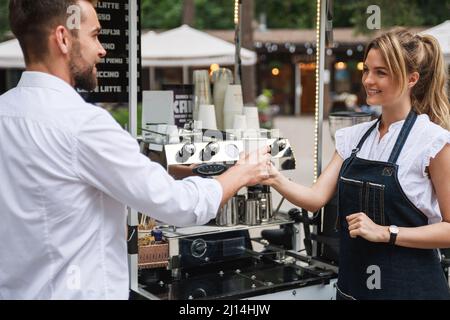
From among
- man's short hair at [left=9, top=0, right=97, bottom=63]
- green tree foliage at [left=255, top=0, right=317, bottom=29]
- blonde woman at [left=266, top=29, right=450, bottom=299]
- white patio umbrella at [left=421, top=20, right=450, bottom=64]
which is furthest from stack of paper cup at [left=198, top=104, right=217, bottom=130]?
green tree foliage at [left=255, top=0, right=317, bottom=29]

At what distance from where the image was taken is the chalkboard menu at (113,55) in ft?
11.9

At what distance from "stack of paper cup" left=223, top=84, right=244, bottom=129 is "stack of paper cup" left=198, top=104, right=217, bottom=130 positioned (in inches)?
3.4

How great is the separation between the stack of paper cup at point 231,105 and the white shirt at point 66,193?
1.60 m

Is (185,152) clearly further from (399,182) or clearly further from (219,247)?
(399,182)

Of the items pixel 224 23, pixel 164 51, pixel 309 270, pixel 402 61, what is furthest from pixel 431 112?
pixel 224 23

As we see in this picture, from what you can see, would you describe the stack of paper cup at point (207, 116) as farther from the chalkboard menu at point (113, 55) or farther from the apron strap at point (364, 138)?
the apron strap at point (364, 138)

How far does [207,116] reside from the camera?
315 cm

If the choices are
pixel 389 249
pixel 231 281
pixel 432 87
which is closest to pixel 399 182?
pixel 389 249

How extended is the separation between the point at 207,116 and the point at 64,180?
5.45ft

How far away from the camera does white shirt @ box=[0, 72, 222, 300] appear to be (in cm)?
153

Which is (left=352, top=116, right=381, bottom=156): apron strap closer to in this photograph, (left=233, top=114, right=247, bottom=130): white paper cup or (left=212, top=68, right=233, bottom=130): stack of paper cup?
(left=233, top=114, right=247, bottom=130): white paper cup

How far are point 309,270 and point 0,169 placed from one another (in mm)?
1779

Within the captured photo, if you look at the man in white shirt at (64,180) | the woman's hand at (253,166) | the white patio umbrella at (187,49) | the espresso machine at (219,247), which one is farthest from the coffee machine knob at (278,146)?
the white patio umbrella at (187,49)

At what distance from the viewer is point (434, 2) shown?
21797 millimetres
